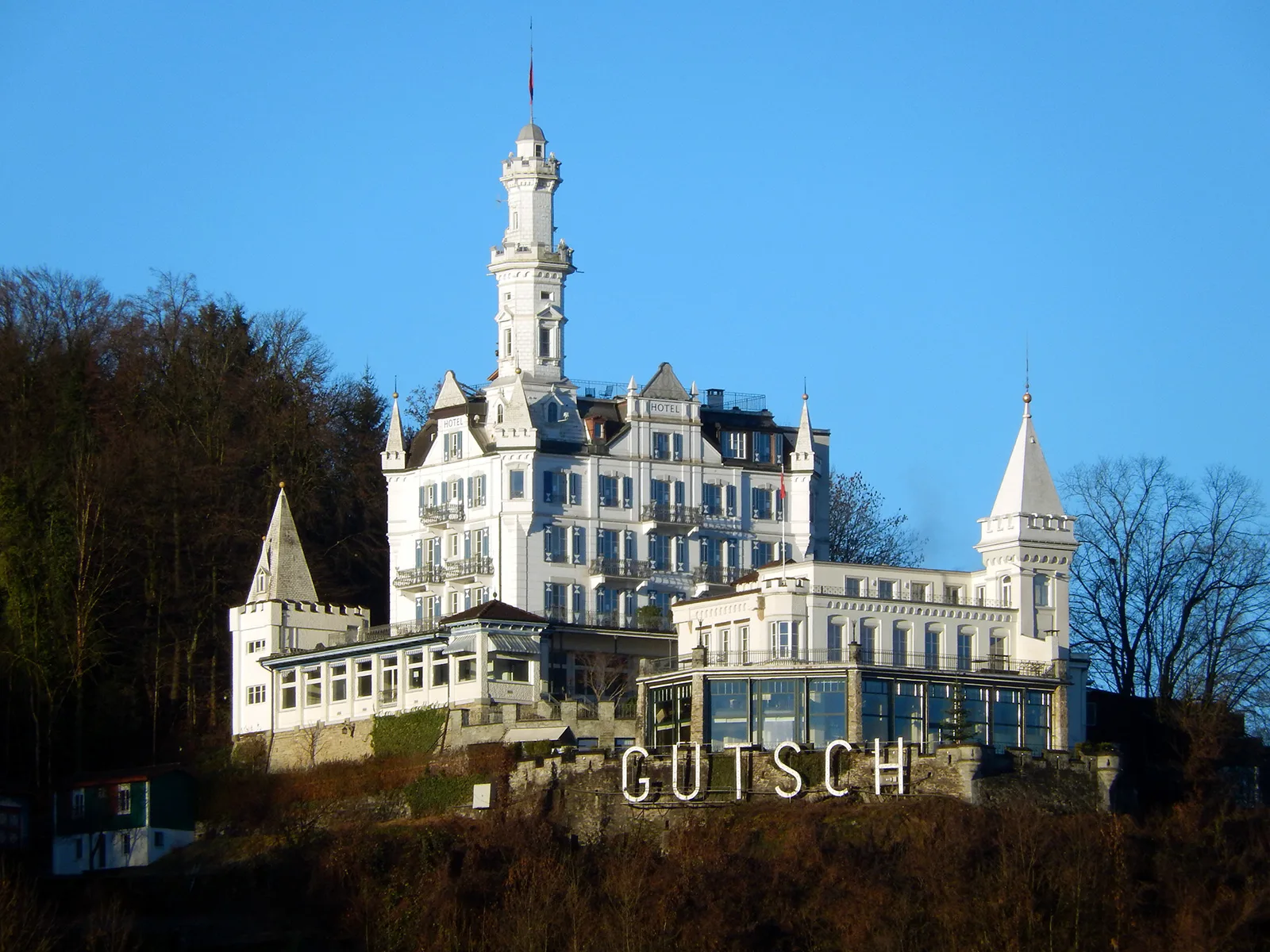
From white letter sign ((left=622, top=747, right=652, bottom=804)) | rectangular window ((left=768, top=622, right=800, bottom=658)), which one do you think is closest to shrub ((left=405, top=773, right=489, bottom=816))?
white letter sign ((left=622, top=747, right=652, bottom=804))

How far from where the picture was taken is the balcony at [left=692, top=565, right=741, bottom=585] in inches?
4124

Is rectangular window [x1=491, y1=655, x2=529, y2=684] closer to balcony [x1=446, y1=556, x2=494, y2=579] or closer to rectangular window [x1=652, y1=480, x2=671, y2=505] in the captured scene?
balcony [x1=446, y1=556, x2=494, y2=579]

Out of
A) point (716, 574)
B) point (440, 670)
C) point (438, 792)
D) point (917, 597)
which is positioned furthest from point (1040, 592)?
point (438, 792)

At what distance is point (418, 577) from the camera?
104500mm

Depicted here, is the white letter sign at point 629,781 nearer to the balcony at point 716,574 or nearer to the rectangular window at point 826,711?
the rectangular window at point 826,711

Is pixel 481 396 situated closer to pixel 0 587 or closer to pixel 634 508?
pixel 634 508

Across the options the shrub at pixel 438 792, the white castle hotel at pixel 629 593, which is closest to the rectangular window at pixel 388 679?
the white castle hotel at pixel 629 593

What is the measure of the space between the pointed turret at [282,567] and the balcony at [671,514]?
11420 mm

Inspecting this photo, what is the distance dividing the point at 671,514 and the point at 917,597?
1264cm

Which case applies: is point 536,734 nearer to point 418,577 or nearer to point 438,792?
point 438,792

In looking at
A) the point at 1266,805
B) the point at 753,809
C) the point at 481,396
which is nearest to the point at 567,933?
the point at 753,809

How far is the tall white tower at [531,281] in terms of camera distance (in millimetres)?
105875

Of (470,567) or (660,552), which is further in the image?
(660,552)

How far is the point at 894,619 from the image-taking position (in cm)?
9231
